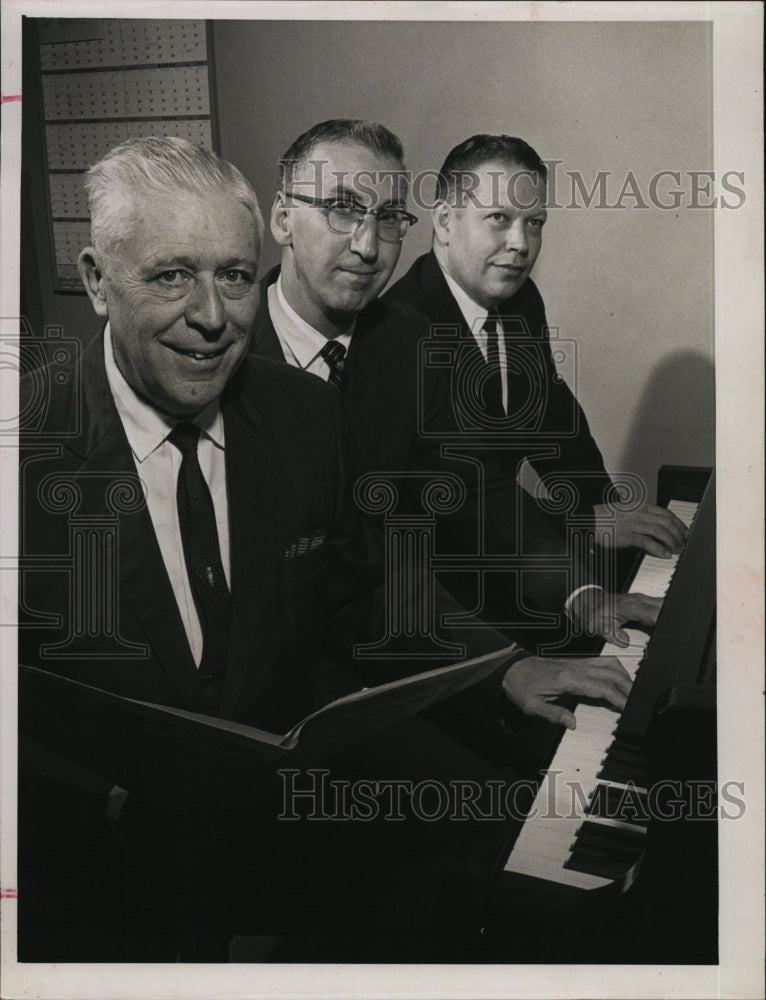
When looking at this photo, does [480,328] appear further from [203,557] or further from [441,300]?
[203,557]

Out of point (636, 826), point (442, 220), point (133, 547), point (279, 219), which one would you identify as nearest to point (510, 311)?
point (442, 220)

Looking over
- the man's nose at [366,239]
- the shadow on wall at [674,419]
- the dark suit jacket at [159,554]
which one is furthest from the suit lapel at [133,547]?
the shadow on wall at [674,419]

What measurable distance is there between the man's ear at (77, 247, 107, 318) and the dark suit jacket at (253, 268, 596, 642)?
438 mm

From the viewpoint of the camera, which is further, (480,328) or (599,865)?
(480,328)

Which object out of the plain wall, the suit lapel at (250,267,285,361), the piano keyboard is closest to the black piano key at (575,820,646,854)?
the piano keyboard

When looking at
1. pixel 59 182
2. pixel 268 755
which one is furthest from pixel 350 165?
pixel 268 755

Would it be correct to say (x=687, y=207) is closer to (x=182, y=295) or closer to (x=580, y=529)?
(x=580, y=529)

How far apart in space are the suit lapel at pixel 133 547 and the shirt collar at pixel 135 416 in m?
0.01

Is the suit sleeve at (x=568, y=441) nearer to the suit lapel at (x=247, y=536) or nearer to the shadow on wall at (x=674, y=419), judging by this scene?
the shadow on wall at (x=674, y=419)

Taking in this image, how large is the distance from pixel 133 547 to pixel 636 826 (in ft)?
3.22

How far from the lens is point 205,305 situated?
5.75ft

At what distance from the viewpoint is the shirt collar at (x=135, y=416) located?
5.84ft

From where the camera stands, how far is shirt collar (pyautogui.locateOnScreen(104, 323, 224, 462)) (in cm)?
178

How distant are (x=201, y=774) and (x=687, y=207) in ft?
4.35
